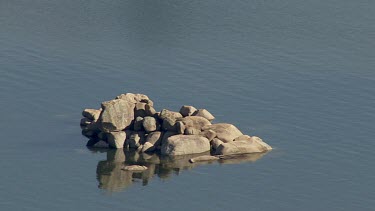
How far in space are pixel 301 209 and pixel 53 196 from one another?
110 feet

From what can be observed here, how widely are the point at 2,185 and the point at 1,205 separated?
7047 mm

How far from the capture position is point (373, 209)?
197500mm

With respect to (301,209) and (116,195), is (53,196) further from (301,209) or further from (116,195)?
(301,209)

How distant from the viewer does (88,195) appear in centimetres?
19838

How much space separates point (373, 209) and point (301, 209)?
9.99 m

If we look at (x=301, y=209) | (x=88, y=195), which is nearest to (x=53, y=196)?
(x=88, y=195)

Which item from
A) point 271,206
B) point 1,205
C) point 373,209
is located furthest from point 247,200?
point 1,205

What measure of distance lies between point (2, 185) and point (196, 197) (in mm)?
26742

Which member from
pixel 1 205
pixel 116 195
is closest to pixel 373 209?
pixel 116 195

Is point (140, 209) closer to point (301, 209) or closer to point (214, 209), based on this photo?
point (214, 209)

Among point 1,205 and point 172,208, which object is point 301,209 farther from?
point 1,205

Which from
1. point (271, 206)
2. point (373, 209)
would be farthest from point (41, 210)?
point (373, 209)

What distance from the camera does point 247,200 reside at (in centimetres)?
19825

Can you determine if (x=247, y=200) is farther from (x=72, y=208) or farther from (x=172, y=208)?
(x=72, y=208)
